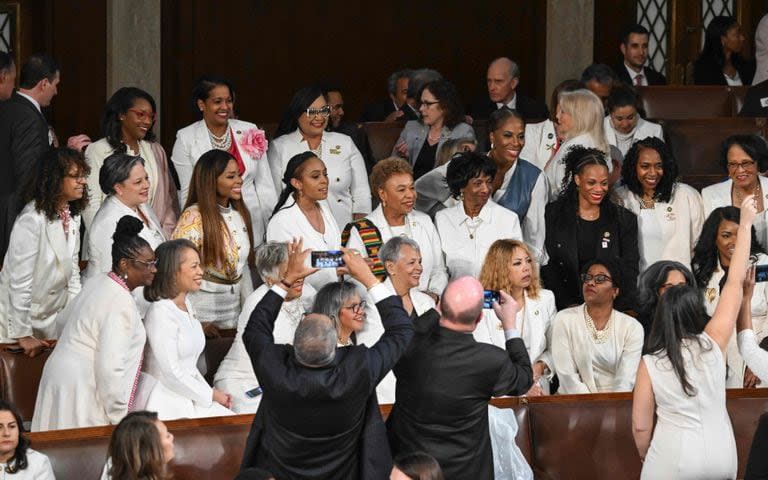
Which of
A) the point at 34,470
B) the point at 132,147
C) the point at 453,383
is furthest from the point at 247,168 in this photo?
the point at 453,383

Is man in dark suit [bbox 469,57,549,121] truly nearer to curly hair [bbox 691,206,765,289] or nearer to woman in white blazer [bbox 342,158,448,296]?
woman in white blazer [bbox 342,158,448,296]

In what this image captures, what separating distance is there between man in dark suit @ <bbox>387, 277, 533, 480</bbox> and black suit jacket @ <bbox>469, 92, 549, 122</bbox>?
443 centimetres

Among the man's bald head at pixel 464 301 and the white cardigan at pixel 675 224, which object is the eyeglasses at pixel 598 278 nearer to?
the white cardigan at pixel 675 224

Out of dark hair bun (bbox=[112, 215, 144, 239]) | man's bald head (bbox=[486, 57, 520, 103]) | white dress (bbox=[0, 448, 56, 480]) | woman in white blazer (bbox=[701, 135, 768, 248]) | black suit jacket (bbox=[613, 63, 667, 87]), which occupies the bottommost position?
white dress (bbox=[0, 448, 56, 480])

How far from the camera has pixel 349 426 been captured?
598cm

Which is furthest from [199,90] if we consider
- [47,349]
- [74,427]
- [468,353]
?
[468,353]

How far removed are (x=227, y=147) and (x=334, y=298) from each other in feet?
6.64

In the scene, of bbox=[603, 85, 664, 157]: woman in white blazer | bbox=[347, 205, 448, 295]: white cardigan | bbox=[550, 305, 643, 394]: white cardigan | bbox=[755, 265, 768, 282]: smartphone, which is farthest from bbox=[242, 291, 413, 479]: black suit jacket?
bbox=[603, 85, 664, 157]: woman in white blazer

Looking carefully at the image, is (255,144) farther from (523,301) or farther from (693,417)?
(693,417)

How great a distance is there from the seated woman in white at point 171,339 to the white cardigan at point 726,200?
3181mm

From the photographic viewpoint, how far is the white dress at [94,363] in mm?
6949

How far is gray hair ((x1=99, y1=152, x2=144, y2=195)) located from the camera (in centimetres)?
793

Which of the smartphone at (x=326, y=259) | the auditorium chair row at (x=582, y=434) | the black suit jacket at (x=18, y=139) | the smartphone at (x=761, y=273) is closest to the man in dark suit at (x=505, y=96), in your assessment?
the black suit jacket at (x=18, y=139)

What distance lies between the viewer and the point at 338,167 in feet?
30.4
